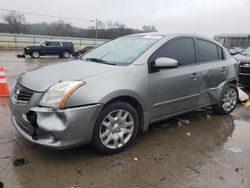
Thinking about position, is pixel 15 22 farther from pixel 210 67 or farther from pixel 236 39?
pixel 210 67

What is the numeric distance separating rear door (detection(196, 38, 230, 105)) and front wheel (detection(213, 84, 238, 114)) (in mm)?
268

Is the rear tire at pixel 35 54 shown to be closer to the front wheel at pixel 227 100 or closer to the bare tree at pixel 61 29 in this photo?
the front wheel at pixel 227 100

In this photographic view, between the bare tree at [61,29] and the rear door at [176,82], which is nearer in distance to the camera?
the rear door at [176,82]

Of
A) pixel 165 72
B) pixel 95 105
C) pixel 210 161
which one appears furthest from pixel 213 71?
pixel 95 105

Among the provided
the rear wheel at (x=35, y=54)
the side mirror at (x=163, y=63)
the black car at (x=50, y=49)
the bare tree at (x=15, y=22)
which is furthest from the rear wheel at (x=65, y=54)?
the bare tree at (x=15, y=22)

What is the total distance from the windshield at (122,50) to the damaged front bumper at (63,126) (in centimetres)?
105

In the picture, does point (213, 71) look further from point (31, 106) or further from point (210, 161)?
point (31, 106)

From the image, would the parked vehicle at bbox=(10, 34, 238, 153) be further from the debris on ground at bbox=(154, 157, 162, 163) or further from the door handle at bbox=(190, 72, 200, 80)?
the debris on ground at bbox=(154, 157, 162, 163)

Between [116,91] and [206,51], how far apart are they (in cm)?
236

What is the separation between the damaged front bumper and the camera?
111 inches

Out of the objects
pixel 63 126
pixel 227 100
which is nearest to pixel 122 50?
pixel 63 126

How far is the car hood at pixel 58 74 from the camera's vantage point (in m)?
3.11

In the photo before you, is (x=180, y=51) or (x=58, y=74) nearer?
(x=58, y=74)

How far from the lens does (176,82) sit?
3.95 m
